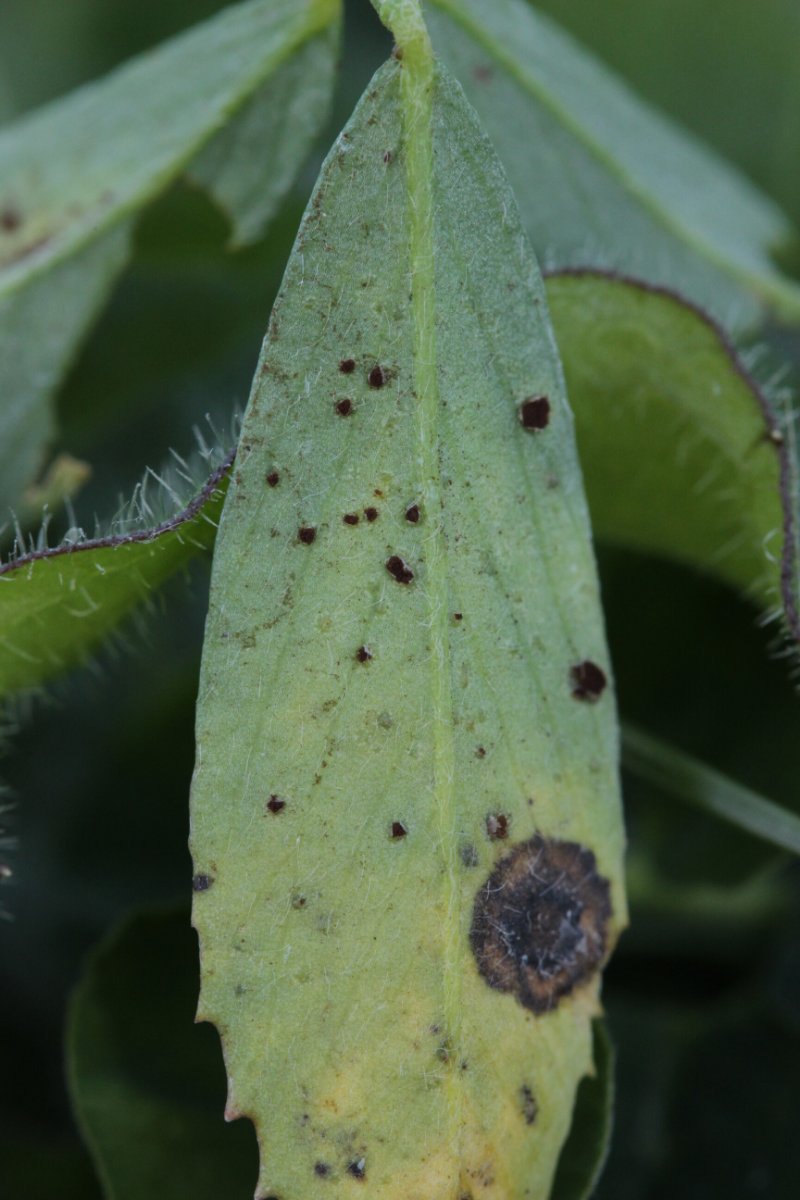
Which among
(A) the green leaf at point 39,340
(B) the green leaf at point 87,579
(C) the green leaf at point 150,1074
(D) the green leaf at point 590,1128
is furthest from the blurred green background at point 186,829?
(D) the green leaf at point 590,1128

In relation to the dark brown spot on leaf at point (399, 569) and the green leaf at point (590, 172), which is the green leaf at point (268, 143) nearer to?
the green leaf at point (590, 172)

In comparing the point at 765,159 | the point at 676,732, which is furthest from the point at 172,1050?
the point at 765,159

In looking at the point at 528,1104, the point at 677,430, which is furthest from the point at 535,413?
the point at 528,1104

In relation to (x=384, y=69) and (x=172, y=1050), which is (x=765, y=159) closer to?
(x=384, y=69)

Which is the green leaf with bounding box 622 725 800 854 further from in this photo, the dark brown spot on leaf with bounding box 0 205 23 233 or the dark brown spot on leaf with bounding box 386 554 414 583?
the dark brown spot on leaf with bounding box 0 205 23 233

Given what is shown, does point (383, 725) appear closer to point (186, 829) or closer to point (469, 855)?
point (469, 855)

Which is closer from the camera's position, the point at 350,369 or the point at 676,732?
the point at 350,369
